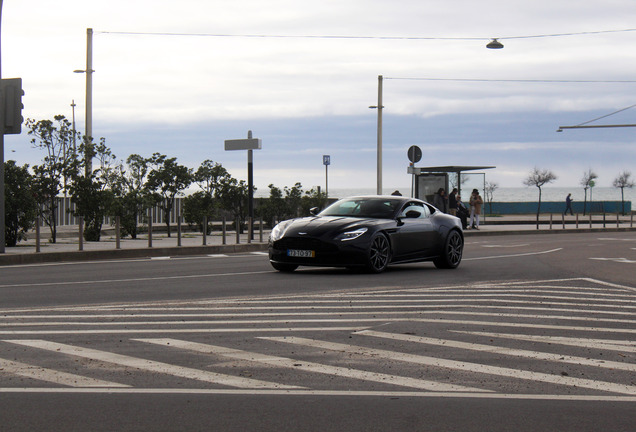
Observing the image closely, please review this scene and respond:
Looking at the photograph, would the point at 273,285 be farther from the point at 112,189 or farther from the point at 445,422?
the point at 112,189

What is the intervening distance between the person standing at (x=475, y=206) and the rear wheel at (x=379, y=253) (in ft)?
75.9

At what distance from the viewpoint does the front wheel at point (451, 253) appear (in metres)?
17.1

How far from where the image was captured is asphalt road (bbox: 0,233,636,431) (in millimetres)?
5207

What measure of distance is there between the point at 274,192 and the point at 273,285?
24.1 metres

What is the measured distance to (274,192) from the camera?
37344 millimetres

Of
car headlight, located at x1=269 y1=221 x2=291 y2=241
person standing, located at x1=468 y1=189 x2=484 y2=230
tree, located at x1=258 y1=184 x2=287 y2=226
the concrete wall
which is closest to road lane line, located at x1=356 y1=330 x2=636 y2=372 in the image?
→ car headlight, located at x1=269 y1=221 x2=291 y2=241

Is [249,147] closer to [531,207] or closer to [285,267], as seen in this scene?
[285,267]

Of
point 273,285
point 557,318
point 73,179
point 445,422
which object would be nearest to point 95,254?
point 73,179

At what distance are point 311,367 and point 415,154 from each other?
27.0 metres

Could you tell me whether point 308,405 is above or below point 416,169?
below

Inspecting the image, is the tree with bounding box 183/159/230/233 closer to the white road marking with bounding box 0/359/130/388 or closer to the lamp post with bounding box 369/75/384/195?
the lamp post with bounding box 369/75/384/195

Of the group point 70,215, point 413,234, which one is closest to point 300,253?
point 413,234

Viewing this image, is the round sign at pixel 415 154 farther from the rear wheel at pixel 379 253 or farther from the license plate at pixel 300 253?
the license plate at pixel 300 253

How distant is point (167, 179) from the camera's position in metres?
34.1
